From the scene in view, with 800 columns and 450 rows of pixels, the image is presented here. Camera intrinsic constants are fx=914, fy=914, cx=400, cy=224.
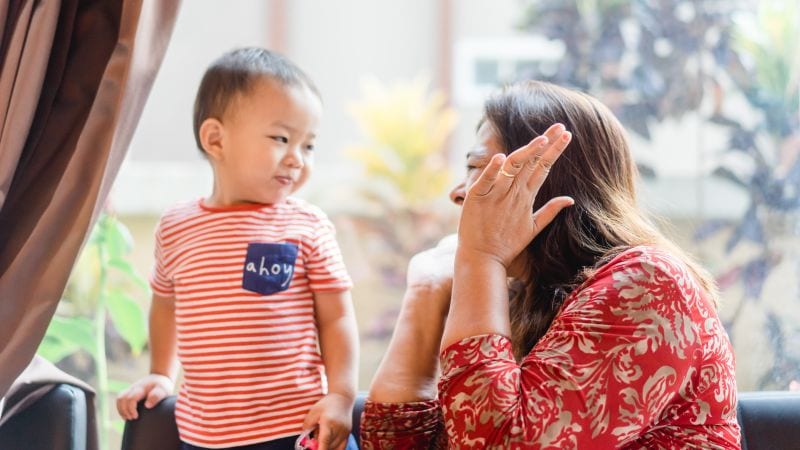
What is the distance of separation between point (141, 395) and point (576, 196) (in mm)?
820

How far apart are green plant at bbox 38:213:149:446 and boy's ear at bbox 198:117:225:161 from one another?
569 mm

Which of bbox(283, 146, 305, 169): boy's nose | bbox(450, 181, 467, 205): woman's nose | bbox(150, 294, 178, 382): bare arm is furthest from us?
bbox(150, 294, 178, 382): bare arm

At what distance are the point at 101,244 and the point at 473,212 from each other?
112cm

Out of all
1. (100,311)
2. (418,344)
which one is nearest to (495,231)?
→ (418,344)

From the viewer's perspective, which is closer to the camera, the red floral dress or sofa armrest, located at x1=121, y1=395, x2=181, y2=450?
the red floral dress

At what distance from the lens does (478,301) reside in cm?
119

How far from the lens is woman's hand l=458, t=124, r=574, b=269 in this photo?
3.88ft

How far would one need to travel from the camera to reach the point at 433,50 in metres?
2.46

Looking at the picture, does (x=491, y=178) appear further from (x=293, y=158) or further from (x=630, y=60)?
(x=630, y=60)

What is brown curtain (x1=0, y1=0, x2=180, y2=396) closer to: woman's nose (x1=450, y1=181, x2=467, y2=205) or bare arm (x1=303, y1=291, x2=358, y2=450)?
bare arm (x1=303, y1=291, x2=358, y2=450)

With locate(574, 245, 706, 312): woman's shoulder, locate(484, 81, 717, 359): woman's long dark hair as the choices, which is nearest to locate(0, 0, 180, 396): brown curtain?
locate(484, 81, 717, 359): woman's long dark hair

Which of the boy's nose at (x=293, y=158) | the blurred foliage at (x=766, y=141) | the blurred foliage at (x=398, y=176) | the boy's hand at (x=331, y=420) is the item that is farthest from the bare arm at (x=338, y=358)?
the blurred foliage at (x=766, y=141)

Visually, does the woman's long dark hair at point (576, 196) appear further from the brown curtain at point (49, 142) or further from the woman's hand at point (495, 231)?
the brown curtain at point (49, 142)

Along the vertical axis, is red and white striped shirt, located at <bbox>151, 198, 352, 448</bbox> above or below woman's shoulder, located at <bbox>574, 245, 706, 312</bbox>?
below
